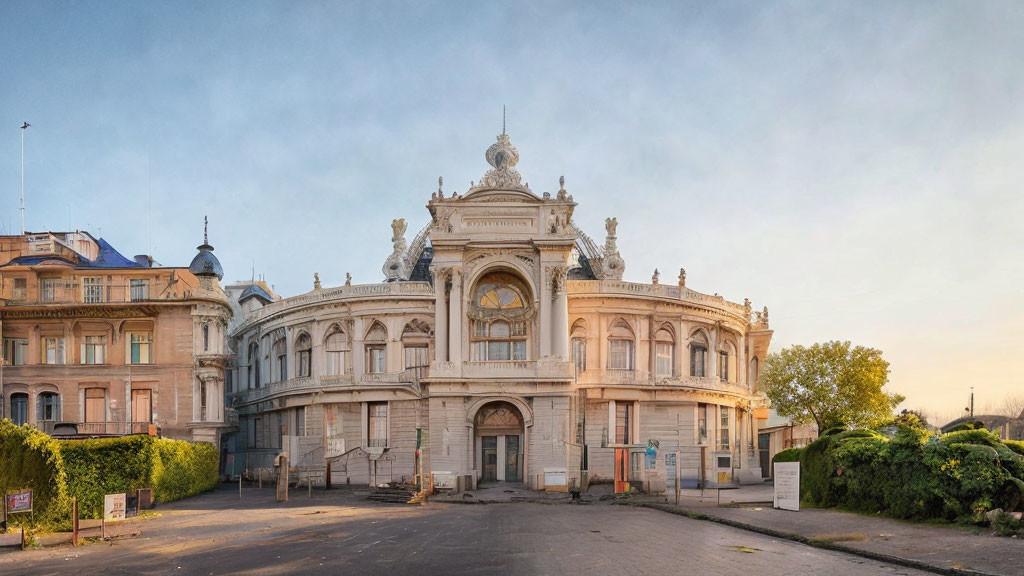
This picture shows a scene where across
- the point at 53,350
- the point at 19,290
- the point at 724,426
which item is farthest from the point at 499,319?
the point at 19,290

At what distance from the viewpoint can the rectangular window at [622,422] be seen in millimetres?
55094

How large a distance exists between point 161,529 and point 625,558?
17415 mm

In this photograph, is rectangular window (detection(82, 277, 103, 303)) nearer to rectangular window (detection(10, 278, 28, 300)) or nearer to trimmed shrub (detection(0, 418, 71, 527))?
rectangular window (detection(10, 278, 28, 300))

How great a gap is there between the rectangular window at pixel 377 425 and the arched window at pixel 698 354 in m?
20.6

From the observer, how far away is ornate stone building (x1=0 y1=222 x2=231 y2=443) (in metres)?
54.1

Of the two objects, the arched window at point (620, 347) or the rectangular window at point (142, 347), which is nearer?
the rectangular window at point (142, 347)

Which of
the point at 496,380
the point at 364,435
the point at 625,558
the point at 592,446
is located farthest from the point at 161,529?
the point at 592,446

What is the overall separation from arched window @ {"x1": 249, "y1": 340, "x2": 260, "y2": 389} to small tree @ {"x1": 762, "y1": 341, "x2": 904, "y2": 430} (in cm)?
3732

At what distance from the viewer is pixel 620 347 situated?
55969 mm

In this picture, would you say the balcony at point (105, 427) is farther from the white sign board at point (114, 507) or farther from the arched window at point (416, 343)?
the white sign board at point (114, 507)

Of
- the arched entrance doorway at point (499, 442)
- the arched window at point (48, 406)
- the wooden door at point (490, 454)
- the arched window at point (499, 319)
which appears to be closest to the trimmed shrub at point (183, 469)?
the arched window at point (48, 406)

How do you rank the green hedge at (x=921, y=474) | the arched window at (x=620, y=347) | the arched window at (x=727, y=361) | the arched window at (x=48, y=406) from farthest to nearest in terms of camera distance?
the arched window at (x=727, y=361), the arched window at (x=620, y=347), the arched window at (x=48, y=406), the green hedge at (x=921, y=474)

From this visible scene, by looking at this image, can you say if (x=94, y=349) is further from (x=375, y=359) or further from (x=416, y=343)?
(x=416, y=343)

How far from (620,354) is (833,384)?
46.7ft
